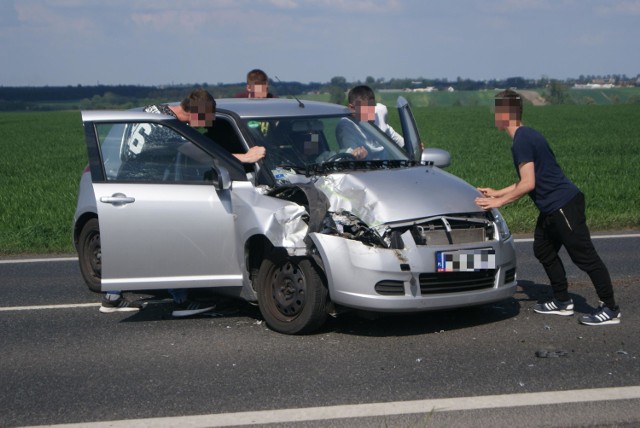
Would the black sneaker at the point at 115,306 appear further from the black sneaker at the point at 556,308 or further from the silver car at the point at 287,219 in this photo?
the black sneaker at the point at 556,308

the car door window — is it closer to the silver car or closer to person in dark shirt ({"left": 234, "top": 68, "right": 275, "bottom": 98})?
the silver car

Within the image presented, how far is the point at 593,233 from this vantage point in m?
12.7

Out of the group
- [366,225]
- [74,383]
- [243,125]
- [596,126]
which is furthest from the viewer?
[596,126]

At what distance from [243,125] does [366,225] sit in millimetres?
1749

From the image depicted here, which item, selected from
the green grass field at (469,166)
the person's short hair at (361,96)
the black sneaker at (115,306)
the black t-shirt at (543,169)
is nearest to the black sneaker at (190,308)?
the black sneaker at (115,306)

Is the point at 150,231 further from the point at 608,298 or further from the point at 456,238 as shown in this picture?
the point at 608,298

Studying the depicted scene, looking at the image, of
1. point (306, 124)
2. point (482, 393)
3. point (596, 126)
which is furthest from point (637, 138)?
point (482, 393)

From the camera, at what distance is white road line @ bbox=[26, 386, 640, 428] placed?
514 centimetres

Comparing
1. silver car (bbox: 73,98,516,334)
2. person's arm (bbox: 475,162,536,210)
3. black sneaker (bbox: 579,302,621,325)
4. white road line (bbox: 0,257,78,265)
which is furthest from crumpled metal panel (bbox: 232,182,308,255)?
white road line (bbox: 0,257,78,265)

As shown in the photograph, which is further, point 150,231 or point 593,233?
point 593,233

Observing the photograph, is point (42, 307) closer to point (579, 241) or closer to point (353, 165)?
point (353, 165)

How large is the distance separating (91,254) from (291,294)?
2.33 meters

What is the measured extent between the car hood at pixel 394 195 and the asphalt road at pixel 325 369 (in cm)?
83

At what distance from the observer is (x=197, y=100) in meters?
7.90
